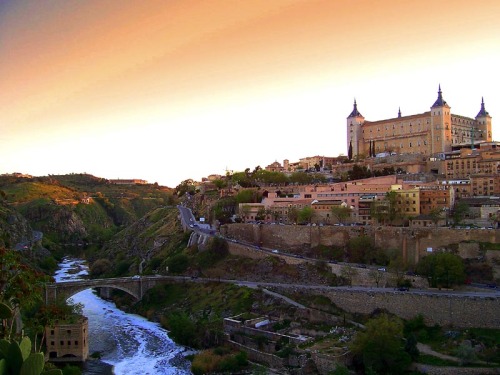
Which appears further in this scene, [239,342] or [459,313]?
[239,342]

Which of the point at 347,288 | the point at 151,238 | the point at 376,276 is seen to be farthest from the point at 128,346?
the point at 151,238

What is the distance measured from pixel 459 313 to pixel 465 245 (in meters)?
7.11

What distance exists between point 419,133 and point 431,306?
3794 centimetres

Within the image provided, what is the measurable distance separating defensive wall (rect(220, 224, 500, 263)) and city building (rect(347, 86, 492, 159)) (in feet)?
78.9

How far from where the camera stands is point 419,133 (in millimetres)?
66688

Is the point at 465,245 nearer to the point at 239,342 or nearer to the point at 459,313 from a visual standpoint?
the point at 459,313

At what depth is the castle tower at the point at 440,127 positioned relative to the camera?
64.2 m

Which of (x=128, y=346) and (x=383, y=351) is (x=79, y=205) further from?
(x=383, y=351)

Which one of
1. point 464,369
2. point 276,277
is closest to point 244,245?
point 276,277

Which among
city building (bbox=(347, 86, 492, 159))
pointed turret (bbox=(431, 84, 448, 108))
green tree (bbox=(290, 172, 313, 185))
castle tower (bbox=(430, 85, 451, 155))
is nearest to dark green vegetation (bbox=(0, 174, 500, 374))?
green tree (bbox=(290, 172, 313, 185))

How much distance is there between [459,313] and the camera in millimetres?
31531

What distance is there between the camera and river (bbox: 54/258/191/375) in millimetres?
32094

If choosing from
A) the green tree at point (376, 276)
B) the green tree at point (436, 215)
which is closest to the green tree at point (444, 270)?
the green tree at point (376, 276)

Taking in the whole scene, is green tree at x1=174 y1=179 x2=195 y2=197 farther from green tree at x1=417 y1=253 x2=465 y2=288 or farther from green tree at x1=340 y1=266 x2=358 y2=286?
green tree at x1=417 y1=253 x2=465 y2=288
